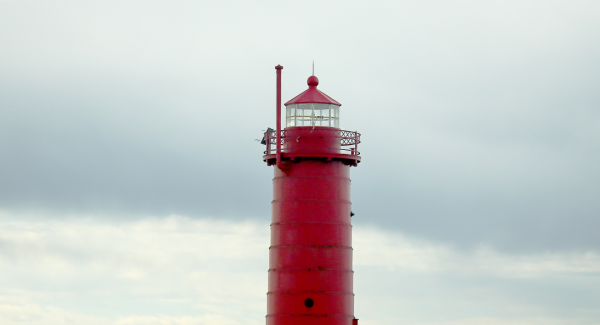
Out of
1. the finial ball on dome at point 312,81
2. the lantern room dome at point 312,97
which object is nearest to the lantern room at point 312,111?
the lantern room dome at point 312,97

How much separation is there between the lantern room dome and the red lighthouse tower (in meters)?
0.04

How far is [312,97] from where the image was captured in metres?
49.8

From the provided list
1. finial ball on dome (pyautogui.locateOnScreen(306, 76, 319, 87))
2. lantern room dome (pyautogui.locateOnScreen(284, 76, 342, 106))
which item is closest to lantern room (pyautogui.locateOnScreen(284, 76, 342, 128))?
lantern room dome (pyautogui.locateOnScreen(284, 76, 342, 106))

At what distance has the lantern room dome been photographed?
4959 cm

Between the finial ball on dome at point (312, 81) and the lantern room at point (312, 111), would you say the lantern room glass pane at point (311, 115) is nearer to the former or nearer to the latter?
the lantern room at point (312, 111)

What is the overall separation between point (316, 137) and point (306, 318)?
739 centimetres

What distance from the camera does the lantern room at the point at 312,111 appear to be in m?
49.8

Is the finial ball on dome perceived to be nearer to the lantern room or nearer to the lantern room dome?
the lantern room dome

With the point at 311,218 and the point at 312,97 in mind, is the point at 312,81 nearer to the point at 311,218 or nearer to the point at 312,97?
the point at 312,97

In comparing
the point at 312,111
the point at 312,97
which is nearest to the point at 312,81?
the point at 312,97

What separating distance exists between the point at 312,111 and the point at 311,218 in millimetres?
4519

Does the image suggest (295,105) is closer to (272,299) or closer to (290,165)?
(290,165)

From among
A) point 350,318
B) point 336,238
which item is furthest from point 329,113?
point 350,318

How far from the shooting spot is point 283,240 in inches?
1934
